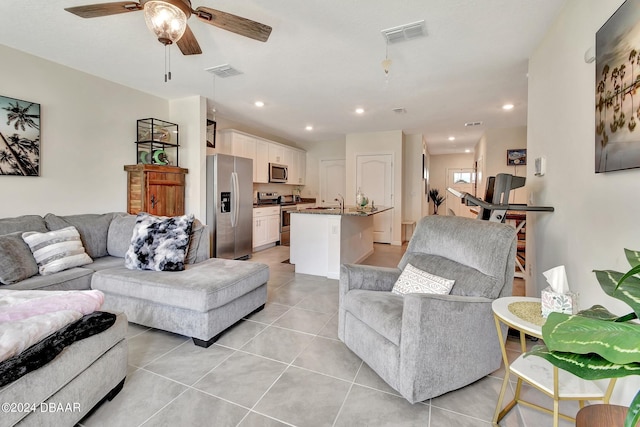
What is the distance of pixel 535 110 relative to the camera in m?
2.63

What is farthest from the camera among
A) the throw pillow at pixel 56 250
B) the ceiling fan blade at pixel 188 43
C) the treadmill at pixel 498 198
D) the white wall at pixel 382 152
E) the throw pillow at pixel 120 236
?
the white wall at pixel 382 152

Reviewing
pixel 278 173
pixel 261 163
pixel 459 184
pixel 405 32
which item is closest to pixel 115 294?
pixel 405 32

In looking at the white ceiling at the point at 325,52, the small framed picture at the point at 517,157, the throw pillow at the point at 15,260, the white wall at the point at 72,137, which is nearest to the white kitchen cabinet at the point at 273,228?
the white ceiling at the point at 325,52

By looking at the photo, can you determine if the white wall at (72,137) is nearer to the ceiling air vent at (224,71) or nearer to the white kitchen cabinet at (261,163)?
the ceiling air vent at (224,71)

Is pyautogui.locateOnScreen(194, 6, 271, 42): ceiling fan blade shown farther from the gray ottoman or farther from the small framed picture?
the small framed picture

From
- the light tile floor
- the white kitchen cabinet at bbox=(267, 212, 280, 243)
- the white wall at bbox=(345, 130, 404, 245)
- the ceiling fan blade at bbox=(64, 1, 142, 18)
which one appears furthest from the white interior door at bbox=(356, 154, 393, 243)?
the ceiling fan blade at bbox=(64, 1, 142, 18)

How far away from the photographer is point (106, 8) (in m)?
1.72

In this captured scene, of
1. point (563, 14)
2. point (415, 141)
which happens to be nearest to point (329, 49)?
point (563, 14)

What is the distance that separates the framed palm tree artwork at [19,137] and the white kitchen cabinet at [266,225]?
10.1 feet

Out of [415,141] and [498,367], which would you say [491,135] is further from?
[498,367]

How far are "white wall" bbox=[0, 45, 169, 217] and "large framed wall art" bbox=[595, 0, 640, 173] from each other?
15.1ft

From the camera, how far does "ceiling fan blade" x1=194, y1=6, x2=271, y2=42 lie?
1738 mm

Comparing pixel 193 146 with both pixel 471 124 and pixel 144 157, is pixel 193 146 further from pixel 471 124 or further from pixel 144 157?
pixel 471 124

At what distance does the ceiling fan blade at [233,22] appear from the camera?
1.74m
